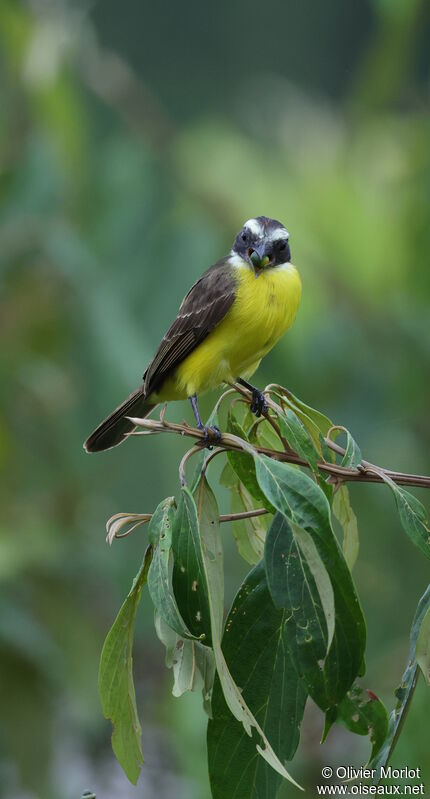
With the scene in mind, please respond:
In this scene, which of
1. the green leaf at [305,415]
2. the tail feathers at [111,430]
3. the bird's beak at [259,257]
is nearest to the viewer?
the green leaf at [305,415]

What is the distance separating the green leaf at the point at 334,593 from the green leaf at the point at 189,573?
17cm

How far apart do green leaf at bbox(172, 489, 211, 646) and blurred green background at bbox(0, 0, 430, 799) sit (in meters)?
2.05

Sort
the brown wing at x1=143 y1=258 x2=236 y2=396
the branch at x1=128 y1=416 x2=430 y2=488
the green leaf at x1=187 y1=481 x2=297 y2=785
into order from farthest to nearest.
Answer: the brown wing at x1=143 y1=258 x2=236 y2=396, the branch at x1=128 y1=416 x2=430 y2=488, the green leaf at x1=187 y1=481 x2=297 y2=785

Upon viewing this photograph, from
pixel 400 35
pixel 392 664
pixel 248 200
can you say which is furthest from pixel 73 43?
pixel 392 664

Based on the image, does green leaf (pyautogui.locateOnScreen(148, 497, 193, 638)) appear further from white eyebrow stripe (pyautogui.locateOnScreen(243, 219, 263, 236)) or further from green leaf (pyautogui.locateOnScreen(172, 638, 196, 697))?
white eyebrow stripe (pyautogui.locateOnScreen(243, 219, 263, 236))

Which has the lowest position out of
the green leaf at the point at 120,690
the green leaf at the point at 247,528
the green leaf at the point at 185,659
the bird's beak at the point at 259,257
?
the green leaf at the point at 120,690

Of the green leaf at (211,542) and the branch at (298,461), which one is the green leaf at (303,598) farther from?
the branch at (298,461)

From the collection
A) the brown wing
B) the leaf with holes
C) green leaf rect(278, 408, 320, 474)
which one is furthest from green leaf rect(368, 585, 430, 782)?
the brown wing

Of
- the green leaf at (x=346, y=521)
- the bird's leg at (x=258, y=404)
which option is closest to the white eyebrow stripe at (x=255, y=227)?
the bird's leg at (x=258, y=404)

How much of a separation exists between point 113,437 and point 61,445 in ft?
4.76

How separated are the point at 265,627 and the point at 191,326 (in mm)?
1570

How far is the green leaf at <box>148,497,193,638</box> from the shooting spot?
210 cm

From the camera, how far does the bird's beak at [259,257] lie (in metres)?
3.81

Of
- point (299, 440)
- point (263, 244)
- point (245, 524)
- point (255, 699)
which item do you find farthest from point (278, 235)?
point (255, 699)
